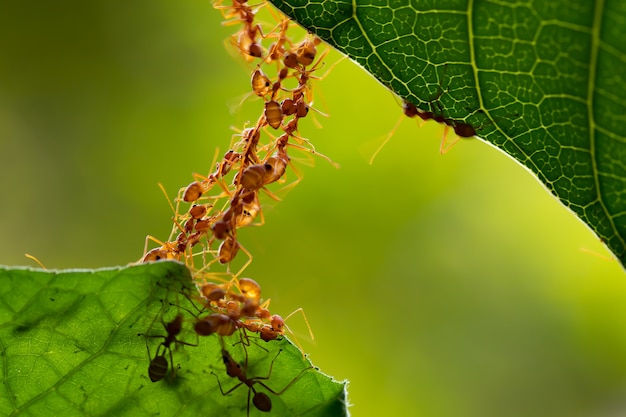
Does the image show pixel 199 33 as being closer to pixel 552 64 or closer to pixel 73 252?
pixel 73 252

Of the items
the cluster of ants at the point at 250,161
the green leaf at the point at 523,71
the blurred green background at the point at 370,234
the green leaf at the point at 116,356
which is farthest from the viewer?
the blurred green background at the point at 370,234

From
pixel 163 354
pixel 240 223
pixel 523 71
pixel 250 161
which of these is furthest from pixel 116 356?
pixel 523 71

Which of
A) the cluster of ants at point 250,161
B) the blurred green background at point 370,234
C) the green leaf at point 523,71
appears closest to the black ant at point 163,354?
the cluster of ants at point 250,161

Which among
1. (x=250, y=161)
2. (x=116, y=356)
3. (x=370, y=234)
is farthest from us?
(x=370, y=234)

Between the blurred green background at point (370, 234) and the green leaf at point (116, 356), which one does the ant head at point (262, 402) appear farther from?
the blurred green background at point (370, 234)

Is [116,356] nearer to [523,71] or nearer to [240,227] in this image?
[240,227]

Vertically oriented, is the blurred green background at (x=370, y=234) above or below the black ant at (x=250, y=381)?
below

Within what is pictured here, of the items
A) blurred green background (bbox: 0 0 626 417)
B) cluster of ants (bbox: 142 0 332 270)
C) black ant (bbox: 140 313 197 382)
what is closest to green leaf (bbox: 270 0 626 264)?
cluster of ants (bbox: 142 0 332 270)
